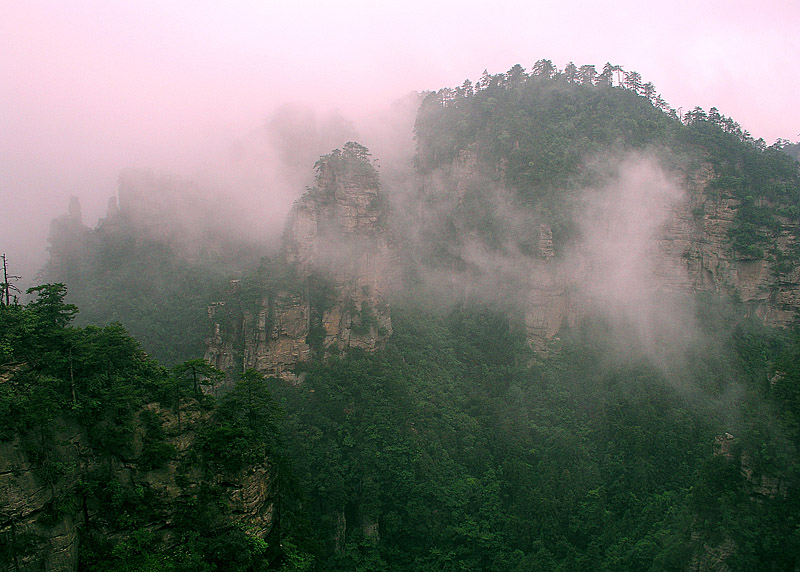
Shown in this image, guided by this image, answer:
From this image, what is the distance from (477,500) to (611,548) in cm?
697

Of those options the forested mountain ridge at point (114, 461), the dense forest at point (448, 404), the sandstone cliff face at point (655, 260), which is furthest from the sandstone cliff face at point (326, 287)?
the forested mountain ridge at point (114, 461)

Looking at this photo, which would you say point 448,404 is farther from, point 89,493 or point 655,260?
point 89,493

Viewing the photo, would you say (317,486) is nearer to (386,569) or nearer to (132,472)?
(386,569)

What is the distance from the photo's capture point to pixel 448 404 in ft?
112

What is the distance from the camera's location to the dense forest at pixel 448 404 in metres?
16.3

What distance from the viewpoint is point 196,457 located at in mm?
17359

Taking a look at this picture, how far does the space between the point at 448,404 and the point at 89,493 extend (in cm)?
2260

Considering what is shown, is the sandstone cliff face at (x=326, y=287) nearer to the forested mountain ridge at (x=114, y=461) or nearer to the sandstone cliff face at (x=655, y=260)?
the sandstone cliff face at (x=655, y=260)

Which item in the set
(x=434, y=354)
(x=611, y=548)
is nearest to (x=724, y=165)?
(x=434, y=354)

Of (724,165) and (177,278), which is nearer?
(724,165)

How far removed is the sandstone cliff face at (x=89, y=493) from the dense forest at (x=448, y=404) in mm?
65

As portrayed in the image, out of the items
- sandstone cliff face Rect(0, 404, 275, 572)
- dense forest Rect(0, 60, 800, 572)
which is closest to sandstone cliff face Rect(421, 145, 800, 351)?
dense forest Rect(0, 60, 800, 572)

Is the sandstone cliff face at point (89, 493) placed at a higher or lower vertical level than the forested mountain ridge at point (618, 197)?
lower

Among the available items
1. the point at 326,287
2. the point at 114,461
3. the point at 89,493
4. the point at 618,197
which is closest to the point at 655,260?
the point at 618,197
